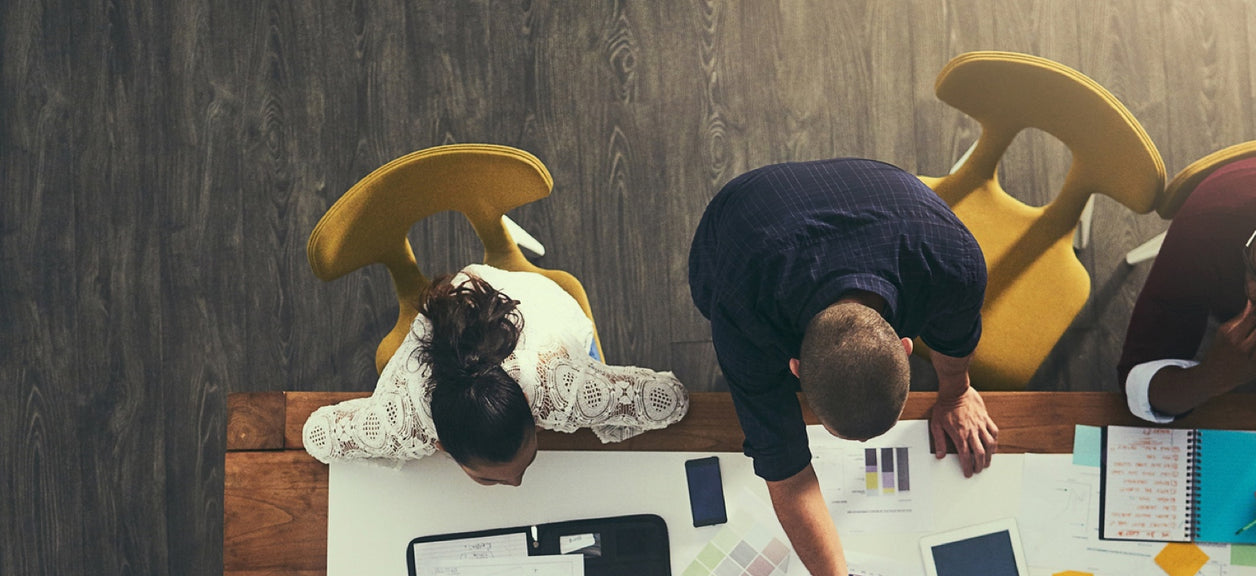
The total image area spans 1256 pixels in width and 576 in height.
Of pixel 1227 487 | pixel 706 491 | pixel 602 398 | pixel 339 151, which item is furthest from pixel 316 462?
pixel 1227 487

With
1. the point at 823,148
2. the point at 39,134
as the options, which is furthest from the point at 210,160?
the point at 823,148

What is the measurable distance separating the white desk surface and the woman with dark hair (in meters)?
0.06

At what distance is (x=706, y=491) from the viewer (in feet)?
5.02

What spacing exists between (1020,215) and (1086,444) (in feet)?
1.70

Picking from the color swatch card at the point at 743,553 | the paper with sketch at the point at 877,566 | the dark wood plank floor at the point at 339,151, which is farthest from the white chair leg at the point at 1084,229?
the color swatch card at the point at 743,553

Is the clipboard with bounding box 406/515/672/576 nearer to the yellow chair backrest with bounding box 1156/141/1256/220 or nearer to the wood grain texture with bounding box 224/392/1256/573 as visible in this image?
the wood grain texture with bounding box 224/392/1256/573

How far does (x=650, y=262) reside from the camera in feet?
7.67

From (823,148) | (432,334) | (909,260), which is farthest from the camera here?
A: (823,148)

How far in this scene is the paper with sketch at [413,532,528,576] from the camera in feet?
5.04

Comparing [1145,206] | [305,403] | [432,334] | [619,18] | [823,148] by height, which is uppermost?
[619,18]

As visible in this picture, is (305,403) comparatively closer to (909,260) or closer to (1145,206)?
(909,260)

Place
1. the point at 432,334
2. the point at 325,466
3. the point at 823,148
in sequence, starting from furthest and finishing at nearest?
the point at 823,148 < the point at 325,466 < the point at 432,334

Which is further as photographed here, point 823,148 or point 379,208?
point 823,148

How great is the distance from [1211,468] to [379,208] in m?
1.60
